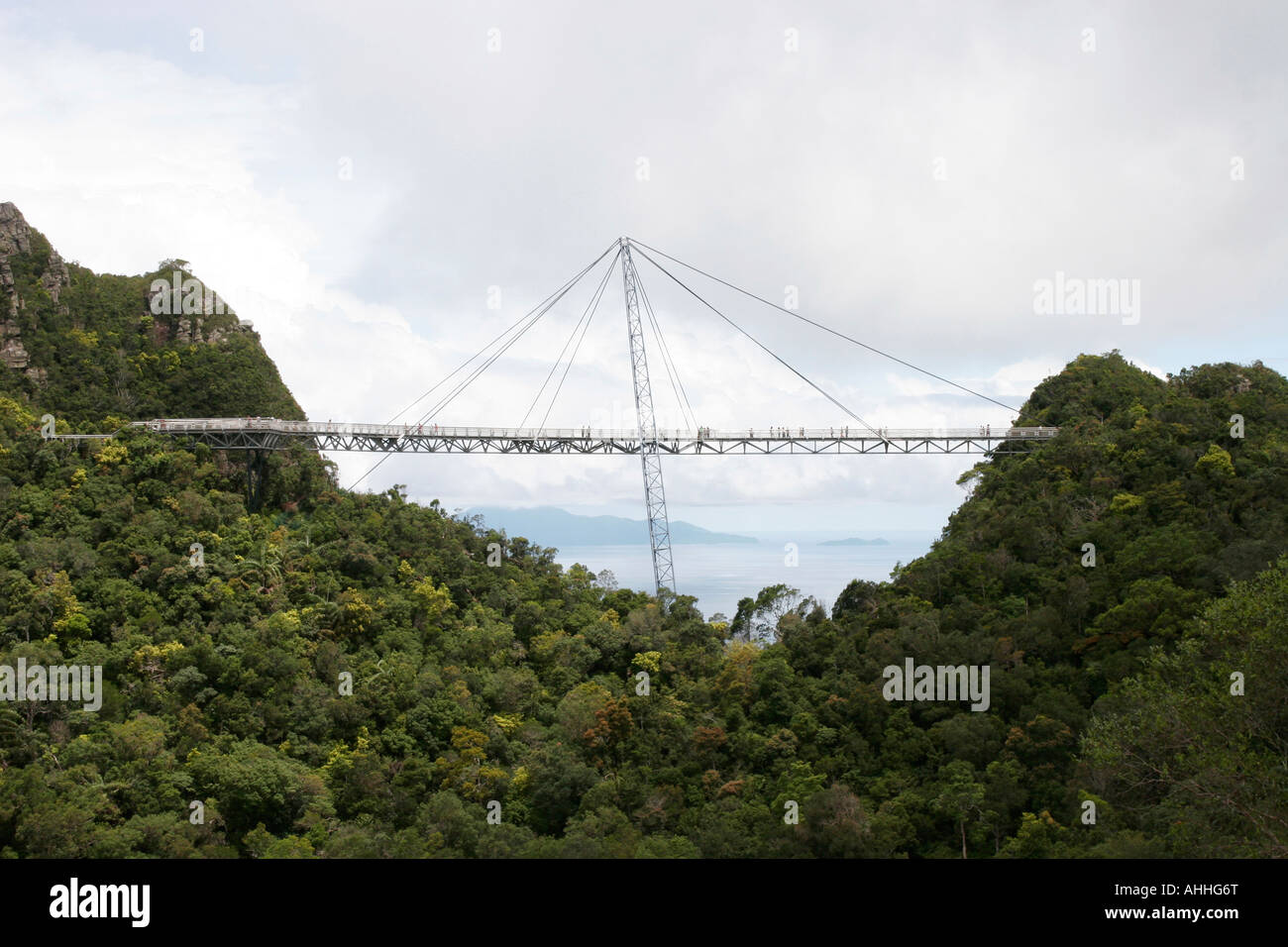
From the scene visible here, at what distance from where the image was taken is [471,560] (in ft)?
107

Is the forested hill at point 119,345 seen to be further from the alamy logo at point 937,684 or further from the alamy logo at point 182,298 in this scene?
the alamy logo at point 937,684

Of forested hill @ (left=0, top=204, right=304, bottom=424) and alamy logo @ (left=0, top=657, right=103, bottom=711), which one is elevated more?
forested hill @ (left=0, top=204, right=304, bottom=424)

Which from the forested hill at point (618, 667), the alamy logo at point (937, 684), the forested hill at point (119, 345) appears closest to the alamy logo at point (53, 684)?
the forested hill at point (618, 667)

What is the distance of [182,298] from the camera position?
3697 cm

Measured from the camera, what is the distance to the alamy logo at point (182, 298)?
119 ft

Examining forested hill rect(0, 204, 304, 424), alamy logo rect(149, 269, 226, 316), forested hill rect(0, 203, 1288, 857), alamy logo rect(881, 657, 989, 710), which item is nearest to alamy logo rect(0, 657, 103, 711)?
forested hill rect(0, 203, 1288, 857)

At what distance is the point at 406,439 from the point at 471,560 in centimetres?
445

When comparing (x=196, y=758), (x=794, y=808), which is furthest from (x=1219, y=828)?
(x=196, y=758)

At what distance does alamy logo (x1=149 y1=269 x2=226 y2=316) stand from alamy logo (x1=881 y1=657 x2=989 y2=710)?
27.9 metres

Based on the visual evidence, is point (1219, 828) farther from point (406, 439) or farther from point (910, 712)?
point (406, 439)

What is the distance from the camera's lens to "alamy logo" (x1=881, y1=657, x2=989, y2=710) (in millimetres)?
22094
